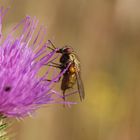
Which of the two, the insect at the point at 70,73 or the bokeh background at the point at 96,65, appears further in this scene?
the bokeh background at the point at 96,65

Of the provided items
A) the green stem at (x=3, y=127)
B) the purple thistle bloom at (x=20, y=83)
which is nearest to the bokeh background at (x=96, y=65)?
the purple thistle bloom at (x=20, y=83)

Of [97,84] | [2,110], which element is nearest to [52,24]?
[97,84]

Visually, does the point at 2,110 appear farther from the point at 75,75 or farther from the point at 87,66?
the point at 87,66

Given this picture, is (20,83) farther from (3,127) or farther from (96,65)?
(96,65)

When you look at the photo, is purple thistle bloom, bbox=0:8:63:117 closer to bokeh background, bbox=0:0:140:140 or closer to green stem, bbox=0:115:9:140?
green stem, bbox=0:115:9:140

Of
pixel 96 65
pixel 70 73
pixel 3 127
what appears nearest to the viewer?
pixel 3 127

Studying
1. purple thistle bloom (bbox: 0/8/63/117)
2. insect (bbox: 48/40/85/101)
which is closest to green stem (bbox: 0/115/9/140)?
purple thistle bloom (bbox: 0/8/63/117)

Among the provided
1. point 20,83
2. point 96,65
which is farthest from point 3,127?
point 96,65

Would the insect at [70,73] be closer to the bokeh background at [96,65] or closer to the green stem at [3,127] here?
the green stem at [3,127]
